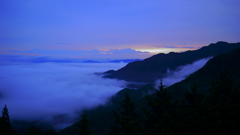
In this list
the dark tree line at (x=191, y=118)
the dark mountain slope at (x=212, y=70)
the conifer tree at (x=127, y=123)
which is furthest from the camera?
the dark mountain slope at (x=212, y=70)

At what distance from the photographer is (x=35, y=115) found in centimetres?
19875

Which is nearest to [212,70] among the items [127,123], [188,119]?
[188,119]

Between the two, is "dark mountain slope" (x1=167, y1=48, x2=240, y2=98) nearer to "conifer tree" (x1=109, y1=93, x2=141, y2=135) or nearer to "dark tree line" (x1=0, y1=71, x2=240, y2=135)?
"dark tree line" (x1=0, y1=71, x2=240, y2=135)

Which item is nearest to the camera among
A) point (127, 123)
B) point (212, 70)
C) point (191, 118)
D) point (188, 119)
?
point (191, 118)

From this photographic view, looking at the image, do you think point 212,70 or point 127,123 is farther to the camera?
point 212,70

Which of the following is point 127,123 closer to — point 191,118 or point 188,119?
point 188,119

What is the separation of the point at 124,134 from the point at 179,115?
6.64 metres

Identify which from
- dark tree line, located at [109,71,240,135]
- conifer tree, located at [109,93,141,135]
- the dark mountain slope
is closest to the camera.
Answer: dark tree line, located at [109,71,240,135]

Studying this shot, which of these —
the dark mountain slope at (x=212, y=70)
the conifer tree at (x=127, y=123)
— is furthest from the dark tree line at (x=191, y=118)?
the dark mountain slope at (x=212, y=70)

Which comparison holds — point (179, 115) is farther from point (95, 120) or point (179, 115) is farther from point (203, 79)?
point (95, 120)

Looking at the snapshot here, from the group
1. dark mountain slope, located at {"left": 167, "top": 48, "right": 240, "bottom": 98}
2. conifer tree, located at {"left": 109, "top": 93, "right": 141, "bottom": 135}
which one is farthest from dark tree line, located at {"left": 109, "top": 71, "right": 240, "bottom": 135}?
dark mountain slope, located at {"left": 167, "top": 48, "right": 240, "bottom": 98}

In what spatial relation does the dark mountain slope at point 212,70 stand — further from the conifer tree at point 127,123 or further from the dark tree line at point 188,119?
the conifer tree at point 127,123

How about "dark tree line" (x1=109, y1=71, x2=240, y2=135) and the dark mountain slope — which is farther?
the dark mountain slope

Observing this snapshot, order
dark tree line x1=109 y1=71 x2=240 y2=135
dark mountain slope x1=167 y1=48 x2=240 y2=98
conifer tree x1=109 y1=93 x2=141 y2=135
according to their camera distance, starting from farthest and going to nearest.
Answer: dark mountain slope x1=167 y1=48 x2=240 y2=98, conifer tree x1=109 y1=93 x2=141 y2=135, dark tree line x1=109 y1=71 x2=240 y2=135
